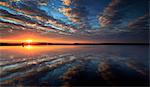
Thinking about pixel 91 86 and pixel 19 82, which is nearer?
pixel 91 86

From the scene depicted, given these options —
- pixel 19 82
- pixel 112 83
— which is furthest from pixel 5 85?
pixel 112 83

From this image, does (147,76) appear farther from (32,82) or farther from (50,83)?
(32,82)

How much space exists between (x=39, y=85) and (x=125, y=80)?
4.94 metres

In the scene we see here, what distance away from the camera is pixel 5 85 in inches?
391

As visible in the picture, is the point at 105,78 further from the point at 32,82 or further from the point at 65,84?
the point at 32,82

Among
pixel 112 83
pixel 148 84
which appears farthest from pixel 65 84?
pixel 148 84

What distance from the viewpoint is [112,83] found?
10.3 m

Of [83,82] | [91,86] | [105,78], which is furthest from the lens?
[105,78]

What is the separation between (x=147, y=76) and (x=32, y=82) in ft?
23.4

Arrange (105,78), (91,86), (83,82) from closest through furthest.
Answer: (91,86), (83,82), (105,78)

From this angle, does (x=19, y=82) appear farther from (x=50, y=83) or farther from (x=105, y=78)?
(x=105, y=78)

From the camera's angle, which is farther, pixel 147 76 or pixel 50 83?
pixel 147 76

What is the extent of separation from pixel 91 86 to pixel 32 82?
11.0 feet

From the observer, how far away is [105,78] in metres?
11.5
